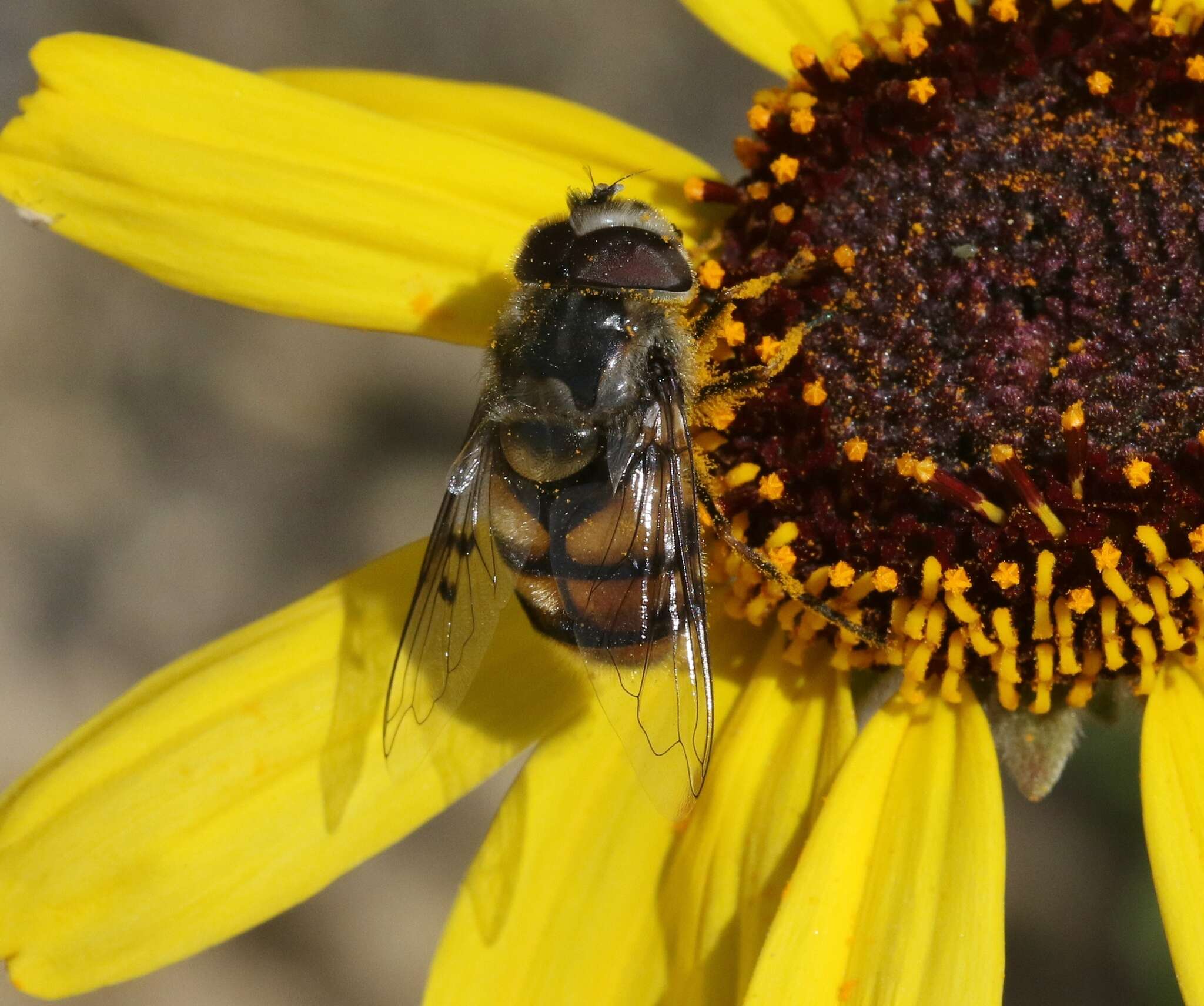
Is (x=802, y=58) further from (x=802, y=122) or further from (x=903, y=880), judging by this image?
(x=903, y=880)

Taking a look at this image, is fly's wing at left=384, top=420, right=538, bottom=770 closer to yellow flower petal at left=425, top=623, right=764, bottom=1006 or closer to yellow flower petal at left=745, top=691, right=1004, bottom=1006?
yellow flower petal at left=425, top=623, right=764, bottom=1006

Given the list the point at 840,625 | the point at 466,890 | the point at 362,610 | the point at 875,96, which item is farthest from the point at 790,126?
the point at 466,890

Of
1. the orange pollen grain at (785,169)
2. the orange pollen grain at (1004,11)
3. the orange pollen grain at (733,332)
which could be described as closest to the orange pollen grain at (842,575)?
the orange pollen grain at (733,332)

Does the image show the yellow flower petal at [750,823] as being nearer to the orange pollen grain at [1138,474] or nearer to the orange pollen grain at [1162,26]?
the orange pollen grain at [1138,474]

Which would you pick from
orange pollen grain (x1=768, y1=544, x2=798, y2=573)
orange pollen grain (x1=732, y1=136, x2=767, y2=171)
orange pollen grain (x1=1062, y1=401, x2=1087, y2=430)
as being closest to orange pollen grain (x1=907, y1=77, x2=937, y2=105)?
orange pollen grain (x1=732, y1=136, x2=767, y2=171)

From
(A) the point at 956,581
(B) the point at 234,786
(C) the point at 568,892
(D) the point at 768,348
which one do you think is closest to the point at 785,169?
(D) the point at 768,348
